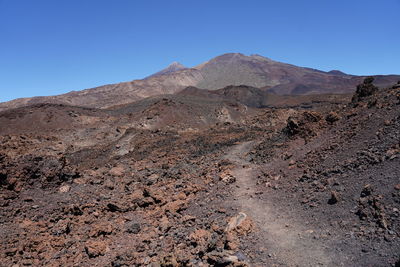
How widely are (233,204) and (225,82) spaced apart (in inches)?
3534

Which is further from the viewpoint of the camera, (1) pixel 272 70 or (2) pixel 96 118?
(1) pixel 272 70

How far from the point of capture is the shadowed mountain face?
71.9m

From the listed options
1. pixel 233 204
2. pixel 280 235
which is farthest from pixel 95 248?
pixel 280 235

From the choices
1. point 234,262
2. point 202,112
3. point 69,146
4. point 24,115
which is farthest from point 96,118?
point 234,262

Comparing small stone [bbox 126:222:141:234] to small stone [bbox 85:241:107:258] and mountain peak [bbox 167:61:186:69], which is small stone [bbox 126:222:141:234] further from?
mountain peak [bbox 167:61:186:69]

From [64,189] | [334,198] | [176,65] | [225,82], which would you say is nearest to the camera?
[334,198]

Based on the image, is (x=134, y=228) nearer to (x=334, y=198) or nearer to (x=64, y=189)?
(x=64, y=189)

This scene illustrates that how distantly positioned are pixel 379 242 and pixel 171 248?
411cm

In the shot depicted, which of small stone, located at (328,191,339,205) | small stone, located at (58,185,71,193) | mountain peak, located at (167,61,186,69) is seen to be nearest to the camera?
small stone, located at (328,191,339,205)

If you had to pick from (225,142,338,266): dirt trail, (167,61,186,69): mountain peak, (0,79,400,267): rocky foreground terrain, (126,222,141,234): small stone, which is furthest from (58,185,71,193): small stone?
(167,61,186,69): mountain peak

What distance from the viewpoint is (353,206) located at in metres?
6.59

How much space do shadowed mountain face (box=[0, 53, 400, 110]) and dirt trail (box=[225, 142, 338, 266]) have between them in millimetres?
59099

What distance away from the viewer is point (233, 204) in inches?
332

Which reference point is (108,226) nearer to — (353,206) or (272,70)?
(353,206)
